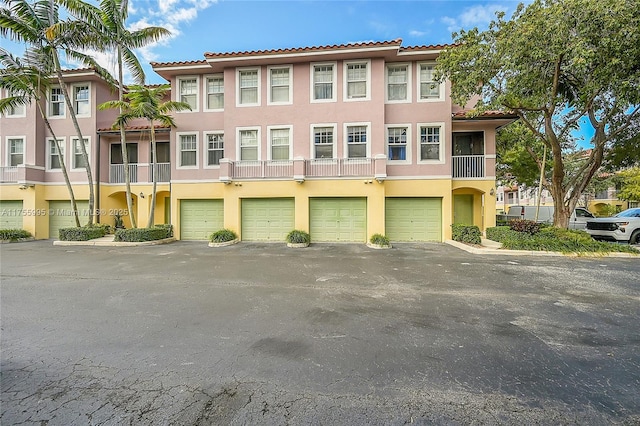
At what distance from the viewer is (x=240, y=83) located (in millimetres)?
13688

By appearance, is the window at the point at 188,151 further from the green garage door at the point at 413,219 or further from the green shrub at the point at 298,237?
the green garage door at the point at 413,219

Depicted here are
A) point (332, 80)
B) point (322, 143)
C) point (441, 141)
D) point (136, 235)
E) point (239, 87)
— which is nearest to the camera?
point (136, 235)

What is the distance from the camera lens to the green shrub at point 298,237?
1214cm

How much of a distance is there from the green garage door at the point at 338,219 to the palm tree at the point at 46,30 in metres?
12.7

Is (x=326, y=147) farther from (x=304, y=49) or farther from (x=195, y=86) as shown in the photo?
(x=195, y=86)

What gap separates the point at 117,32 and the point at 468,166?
1757 centimetres

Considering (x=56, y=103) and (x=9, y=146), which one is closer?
(x=9, y=146)

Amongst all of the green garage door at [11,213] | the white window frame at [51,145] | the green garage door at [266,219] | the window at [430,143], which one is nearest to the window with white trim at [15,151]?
the white window frame at [51,145]

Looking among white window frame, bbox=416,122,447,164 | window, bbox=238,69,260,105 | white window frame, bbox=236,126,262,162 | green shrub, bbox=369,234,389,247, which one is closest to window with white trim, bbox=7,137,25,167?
white window frame, bbox=236,126,262,162

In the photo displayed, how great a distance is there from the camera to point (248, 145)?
45.0 ft

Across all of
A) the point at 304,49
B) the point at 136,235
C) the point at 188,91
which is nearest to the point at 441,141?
the point at 304,49

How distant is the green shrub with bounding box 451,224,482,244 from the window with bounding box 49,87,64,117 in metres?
22.3

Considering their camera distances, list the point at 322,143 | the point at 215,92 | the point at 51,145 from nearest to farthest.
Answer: the point at 322,143 → the point at 215,92 → the point at 51,145

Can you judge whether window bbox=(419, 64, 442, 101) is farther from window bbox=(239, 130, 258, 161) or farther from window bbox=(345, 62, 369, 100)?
window bbox=(239, 130, 258, 161)
